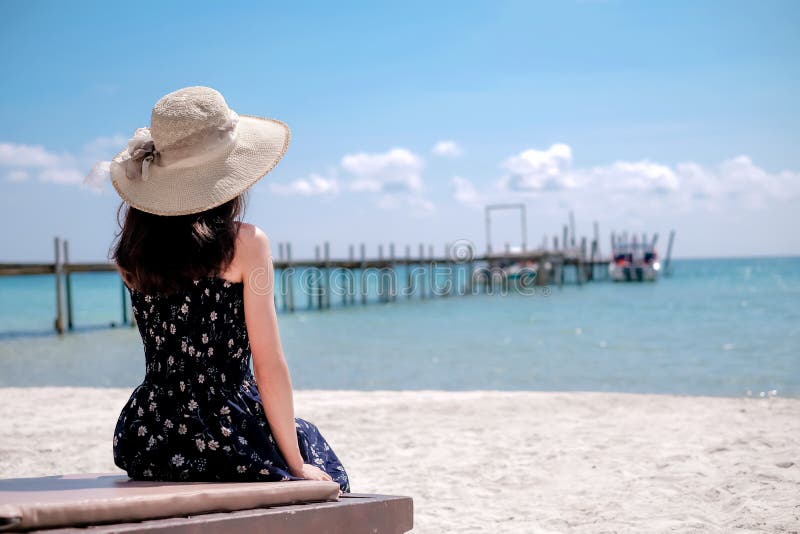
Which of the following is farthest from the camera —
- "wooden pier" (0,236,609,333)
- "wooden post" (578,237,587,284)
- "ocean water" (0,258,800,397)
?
"wooden post" (578,237,587,284)

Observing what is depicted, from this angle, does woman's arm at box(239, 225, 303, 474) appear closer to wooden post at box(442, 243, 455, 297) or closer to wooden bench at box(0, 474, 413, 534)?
wooden bench at box(0, 474, 413, 534)

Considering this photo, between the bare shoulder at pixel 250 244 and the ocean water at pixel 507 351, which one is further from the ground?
the bare shoulder at pixel 250 244

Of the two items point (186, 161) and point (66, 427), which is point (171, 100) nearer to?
point (186, 161)

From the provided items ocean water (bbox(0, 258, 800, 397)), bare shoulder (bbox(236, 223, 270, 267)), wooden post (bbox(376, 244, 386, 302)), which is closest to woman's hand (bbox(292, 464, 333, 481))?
bare shoulder (bbox(236, 223, 270, 267))

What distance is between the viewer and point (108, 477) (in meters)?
2.04

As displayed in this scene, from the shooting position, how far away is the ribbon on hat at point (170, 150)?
1928mm

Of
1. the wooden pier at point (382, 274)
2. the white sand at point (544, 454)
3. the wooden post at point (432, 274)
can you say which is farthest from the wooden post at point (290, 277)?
the white sand at point (544, 454)

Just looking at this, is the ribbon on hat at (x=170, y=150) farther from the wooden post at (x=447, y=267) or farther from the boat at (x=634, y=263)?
the boat at (x=634, y=263)

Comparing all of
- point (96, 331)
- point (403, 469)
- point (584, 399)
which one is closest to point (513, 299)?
point (96, 331)

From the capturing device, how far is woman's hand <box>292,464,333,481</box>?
1.99 m

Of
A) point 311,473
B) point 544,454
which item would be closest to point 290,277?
point 544,454

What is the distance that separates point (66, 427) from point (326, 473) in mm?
4967

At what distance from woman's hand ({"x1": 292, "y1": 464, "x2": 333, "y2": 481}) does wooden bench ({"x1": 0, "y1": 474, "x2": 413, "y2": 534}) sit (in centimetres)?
8

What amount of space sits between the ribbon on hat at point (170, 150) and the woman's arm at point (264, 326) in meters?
0.22
